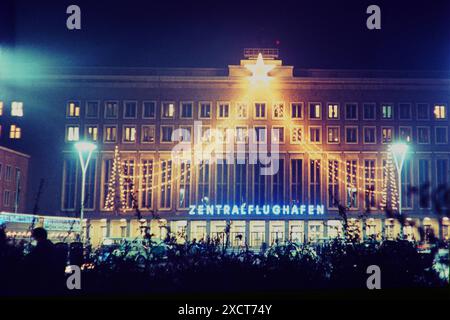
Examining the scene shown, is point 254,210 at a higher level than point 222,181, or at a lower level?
lower

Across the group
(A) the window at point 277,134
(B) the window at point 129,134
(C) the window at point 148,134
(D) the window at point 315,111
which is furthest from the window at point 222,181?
(D) the window at point 315,111

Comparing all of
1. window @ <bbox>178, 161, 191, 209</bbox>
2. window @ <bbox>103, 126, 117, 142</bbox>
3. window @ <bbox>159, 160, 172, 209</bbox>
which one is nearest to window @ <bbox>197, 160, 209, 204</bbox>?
window @ <bbox>178, 161, 191, 209</bbox>

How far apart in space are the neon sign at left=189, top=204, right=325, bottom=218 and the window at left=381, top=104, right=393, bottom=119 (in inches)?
423

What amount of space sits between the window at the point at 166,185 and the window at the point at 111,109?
21.1ft

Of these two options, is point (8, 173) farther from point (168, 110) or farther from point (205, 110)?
point (205, 110)

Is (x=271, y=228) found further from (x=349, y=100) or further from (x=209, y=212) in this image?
(x=349, y=100)

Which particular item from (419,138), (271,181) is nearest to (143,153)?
(271,181)

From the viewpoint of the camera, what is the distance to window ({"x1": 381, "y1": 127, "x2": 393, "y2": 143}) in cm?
5506

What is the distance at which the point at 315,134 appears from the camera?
5728 centimetres

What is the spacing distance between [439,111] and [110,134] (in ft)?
105

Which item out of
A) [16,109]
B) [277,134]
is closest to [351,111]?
[277,134]

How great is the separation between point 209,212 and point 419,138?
69.7 ft

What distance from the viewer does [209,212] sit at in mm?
54125
